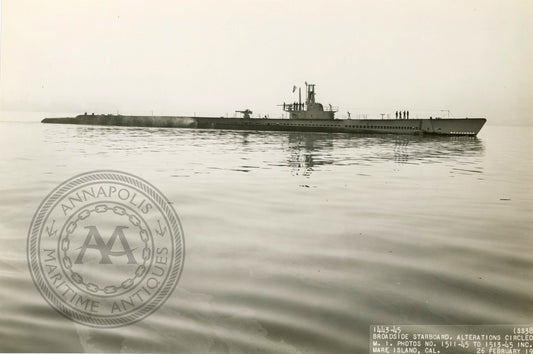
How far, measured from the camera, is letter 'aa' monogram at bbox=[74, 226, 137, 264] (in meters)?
5.96

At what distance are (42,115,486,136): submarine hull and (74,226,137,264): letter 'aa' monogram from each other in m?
43.5

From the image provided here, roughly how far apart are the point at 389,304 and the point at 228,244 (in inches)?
108

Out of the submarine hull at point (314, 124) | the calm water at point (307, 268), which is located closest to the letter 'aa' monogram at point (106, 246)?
the calm water at point (307, 268)

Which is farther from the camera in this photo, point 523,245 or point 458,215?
point 458,215

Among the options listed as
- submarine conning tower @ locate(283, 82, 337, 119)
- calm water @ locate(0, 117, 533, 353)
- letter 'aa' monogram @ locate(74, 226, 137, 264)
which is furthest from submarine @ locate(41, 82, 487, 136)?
letter 'aa' monogram @ locate(74, 226, 137, 264)

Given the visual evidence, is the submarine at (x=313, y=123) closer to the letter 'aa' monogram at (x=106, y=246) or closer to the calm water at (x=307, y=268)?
the calm water at (x=307, y=268)

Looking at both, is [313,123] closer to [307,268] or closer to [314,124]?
[314,124]

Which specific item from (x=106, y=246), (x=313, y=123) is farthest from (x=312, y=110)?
(x=106, y=246)

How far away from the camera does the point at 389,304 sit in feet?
15.6

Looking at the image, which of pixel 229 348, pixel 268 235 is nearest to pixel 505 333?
pixel 229 348

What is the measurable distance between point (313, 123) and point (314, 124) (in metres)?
0.19

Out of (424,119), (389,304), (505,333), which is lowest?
(505,333)

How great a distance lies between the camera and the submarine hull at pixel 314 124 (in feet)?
153

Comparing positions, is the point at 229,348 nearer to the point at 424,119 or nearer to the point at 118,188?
the point at 118,188
